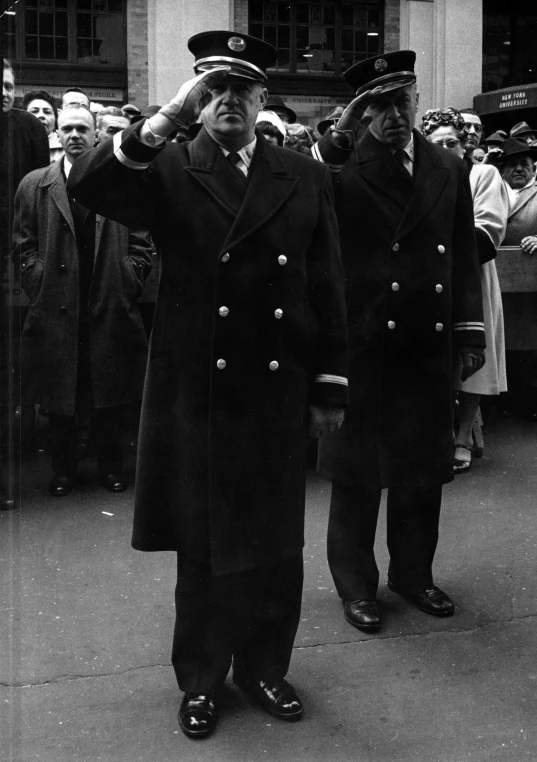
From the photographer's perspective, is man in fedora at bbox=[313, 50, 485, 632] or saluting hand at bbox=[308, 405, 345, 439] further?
man in fedora at bbox=[313, 50, 485, 632]

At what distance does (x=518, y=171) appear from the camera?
7621mm

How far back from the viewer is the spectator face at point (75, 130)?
18.2 ft

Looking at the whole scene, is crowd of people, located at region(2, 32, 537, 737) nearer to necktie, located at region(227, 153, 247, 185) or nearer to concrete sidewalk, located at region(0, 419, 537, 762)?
necktie, located at region(227, 153, 247, 185)

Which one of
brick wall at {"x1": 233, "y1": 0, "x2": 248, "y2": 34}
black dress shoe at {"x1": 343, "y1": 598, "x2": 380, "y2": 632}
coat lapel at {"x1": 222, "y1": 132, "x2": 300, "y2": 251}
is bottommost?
black dress shoe at {"x1": 343, "y1": 598, "x2": 380, "y2": 632}

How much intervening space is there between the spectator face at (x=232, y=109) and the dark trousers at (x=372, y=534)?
155 centimetres

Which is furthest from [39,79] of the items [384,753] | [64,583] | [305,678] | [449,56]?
[384,753]

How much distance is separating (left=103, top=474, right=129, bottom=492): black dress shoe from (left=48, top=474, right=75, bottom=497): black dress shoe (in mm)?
197

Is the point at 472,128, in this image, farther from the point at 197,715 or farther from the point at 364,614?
the point at 197,715

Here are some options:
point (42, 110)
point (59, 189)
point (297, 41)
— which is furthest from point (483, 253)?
point (42, 110)

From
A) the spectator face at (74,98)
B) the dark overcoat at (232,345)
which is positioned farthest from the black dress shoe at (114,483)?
the dark overcoat at (232,345)

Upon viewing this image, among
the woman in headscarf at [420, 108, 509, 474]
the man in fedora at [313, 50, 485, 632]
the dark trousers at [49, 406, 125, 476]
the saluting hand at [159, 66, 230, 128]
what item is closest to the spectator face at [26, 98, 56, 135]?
the dark trousers at [49, 406, 125, 476]

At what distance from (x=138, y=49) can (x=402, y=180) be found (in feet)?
6.04

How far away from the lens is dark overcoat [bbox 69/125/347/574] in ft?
9.92

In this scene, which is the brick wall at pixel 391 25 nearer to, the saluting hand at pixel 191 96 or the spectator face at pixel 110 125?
the saluting hand at pixel 191 96
